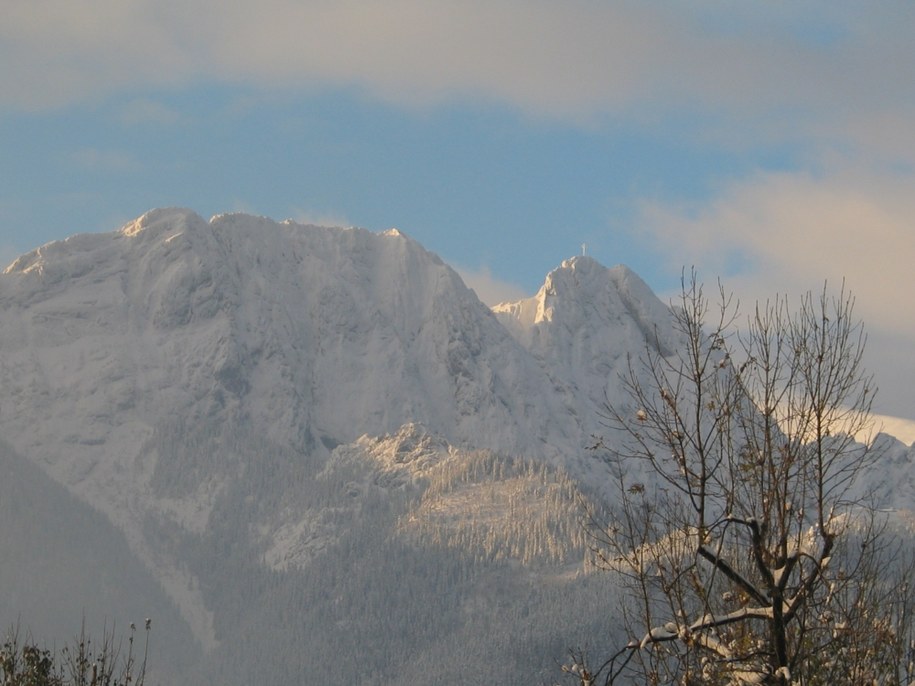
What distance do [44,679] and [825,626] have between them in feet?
88.1

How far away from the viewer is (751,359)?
25.0 meters

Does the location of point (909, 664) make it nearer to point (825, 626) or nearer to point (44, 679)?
point (825, 626)

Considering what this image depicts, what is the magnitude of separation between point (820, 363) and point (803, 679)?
5.25m

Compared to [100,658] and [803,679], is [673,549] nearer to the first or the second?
[803,679]

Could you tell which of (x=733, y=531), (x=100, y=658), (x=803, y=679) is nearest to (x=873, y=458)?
(x=733, y=531)

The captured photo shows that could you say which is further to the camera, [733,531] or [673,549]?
[733,531]

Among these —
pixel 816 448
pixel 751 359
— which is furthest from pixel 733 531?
pixel 751 359

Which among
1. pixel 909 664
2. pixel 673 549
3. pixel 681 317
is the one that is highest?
pixel 681 317

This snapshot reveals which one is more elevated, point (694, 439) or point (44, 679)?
Result: point (694, 439)

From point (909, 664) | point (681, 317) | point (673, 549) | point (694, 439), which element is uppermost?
point (681, 317)

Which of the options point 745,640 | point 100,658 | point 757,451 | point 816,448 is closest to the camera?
point 745,640

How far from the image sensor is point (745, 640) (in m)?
22.1

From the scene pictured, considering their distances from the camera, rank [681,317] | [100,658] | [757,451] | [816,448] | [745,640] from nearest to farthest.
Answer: [745,640] < [757,451] < [816,448] < [681,317] < [100,658]

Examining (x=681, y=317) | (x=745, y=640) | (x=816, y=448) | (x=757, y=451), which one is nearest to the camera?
(x=745, y=640)
